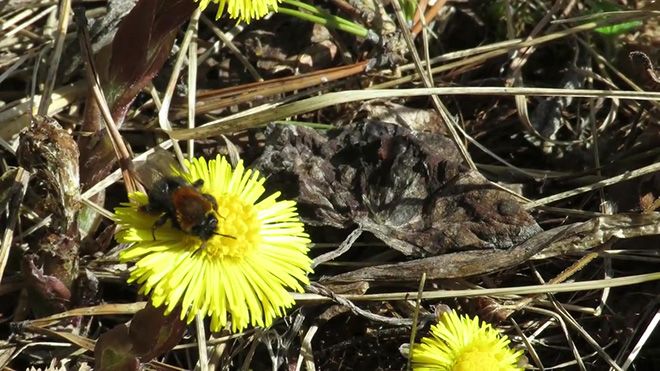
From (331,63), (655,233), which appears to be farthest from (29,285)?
(655,233)

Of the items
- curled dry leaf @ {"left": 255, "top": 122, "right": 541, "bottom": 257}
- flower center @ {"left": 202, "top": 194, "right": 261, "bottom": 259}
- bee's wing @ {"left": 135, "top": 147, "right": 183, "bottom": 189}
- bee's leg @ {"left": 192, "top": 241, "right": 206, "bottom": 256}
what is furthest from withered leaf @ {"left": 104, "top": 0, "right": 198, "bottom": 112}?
bee's leg @ {"left": 192, "top": 241, "right": 206, "bottom": 256}

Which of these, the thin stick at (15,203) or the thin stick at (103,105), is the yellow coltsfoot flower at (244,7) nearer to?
the thin stick at (103,105)

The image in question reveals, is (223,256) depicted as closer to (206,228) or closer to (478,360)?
(206,228)

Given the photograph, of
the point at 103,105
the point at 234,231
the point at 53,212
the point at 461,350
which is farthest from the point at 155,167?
the point at 461,350

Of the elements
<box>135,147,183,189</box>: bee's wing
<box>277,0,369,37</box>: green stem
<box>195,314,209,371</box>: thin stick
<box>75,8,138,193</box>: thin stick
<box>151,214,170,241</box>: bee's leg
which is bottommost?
Answer: <box>195,314,209,371</box>: thin stick

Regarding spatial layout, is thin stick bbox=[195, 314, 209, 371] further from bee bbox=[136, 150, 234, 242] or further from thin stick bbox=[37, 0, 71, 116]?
thin stick bbox=[37, 0, 71, 116]

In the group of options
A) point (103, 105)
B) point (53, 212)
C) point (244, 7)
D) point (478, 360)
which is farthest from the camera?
point (103, 105)

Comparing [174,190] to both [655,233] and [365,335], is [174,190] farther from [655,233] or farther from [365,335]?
[655,233]
